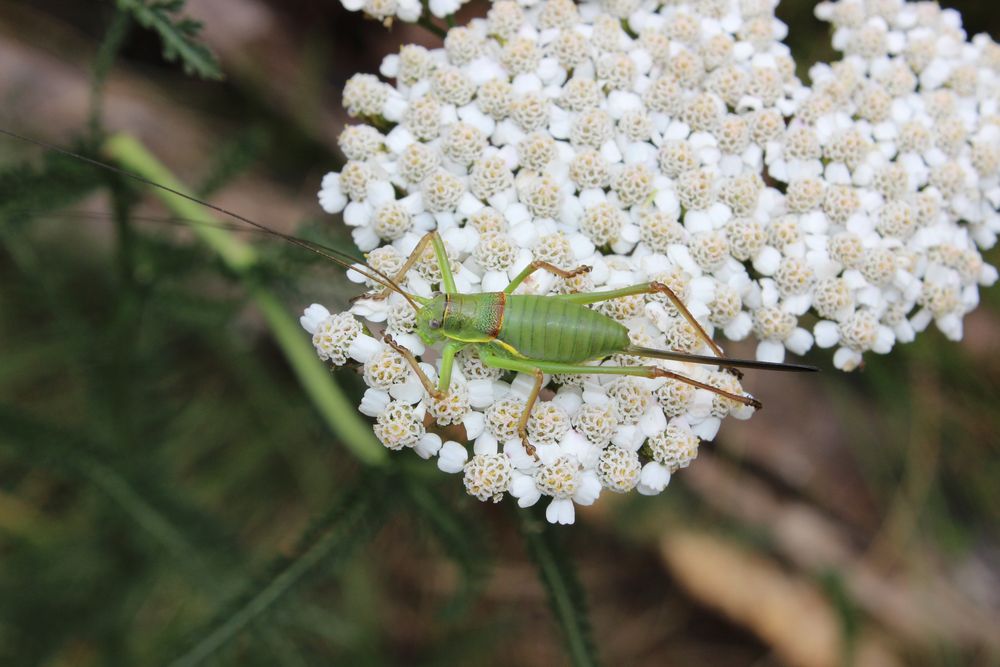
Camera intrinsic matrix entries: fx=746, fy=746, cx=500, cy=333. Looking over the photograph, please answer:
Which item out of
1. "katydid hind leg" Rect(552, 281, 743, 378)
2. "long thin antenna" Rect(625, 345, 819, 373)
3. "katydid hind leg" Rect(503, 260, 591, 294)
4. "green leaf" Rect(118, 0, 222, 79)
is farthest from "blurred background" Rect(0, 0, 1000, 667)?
"long thin antenna" Rect(625, 345, 819, 373)

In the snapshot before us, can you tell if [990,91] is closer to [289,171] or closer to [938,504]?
[938,504]

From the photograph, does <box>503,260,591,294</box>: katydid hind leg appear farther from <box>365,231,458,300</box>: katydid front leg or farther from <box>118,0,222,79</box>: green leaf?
<box>118,0,222,79</box>: green leaf

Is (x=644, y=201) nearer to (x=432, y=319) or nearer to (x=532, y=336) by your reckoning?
(x=532, y=336)

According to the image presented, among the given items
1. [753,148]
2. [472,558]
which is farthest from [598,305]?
[472,558]

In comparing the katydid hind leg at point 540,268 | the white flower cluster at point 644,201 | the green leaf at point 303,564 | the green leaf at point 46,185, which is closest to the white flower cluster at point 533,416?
the white flower cluster at point 644,201

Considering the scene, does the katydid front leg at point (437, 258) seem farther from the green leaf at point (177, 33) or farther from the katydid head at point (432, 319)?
the green leaf at point (177, 33)

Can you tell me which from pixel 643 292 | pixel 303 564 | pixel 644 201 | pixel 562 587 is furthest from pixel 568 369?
pixel 303 564
